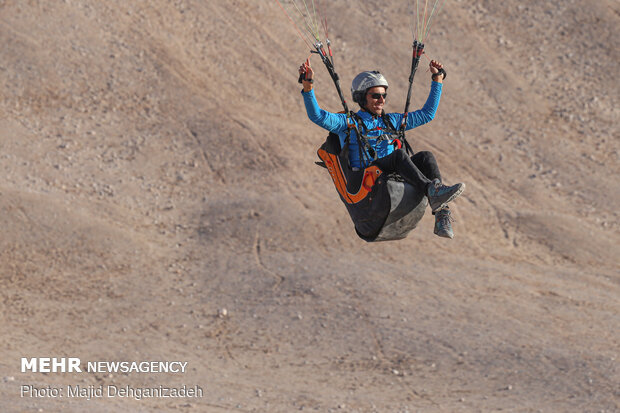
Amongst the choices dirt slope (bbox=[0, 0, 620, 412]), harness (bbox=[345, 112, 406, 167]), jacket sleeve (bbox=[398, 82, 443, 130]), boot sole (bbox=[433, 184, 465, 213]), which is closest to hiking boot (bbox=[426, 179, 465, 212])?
boot sole (bbox=[433, 184, 465, 213])

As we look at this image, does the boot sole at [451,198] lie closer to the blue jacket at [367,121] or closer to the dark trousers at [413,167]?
the dark trousers at [413,167]

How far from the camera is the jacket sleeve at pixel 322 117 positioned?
11672 millimetres

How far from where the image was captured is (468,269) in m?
28.8

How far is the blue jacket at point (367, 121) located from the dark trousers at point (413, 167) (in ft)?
1.14

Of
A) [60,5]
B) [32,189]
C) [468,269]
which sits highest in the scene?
[60,5]

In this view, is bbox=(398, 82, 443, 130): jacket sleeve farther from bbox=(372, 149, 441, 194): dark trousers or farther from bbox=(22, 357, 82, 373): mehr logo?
bbox=(22, 357, 82, 373): mehr logo

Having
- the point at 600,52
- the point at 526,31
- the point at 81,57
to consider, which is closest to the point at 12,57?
the point at 81,57

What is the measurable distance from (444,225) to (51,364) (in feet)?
52.2

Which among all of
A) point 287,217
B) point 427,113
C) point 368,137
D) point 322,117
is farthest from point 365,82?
point 287,217

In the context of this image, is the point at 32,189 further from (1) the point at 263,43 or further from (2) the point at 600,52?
(2) the point at 600,52

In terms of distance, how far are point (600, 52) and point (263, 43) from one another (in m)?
15.5

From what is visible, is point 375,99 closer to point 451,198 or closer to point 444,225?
point 451,198

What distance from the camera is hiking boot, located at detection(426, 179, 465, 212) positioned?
1094 cm

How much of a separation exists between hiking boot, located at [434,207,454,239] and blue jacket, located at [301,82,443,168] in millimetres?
1489
